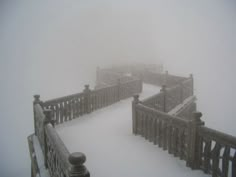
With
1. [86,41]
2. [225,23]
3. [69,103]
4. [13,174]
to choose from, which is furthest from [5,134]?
[225,23]

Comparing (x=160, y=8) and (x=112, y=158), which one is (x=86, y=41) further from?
(x=112, y=158)

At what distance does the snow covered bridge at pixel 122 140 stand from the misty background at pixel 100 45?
1649 cm

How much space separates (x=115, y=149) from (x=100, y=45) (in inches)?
1001

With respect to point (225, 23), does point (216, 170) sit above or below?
below

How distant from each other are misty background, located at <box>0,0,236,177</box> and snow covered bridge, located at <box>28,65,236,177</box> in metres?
16.5

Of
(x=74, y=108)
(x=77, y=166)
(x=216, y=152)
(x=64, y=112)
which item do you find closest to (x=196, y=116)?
(x=216, y=152)

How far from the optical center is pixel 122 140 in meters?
6.72

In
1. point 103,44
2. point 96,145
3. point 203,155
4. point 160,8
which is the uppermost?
point 160,8

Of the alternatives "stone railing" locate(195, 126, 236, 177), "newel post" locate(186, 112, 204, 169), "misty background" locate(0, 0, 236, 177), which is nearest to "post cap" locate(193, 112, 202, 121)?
"newel post" locate(186, 112, 204, 169)

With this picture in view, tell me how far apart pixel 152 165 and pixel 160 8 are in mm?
31090

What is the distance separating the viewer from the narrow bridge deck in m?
4.96

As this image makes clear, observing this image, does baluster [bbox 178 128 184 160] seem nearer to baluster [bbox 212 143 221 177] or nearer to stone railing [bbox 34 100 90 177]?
baluster [bbox 212 143 221 177]

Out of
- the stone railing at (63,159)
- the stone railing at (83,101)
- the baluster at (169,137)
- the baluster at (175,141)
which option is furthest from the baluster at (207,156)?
the stone railing at (83,101)

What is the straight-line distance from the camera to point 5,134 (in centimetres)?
2338
